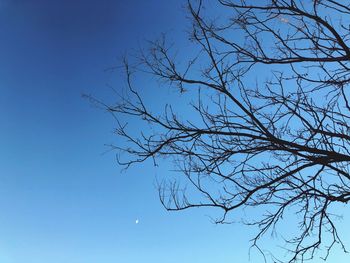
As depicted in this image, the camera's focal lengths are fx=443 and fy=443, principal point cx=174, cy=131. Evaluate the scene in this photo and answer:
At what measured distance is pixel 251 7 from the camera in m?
4.75

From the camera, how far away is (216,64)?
4902 mm

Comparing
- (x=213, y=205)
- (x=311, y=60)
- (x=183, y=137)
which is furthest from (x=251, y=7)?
(x=213, y=205)

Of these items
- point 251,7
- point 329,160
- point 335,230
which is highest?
point 251,7

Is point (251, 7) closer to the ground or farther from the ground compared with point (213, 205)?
farther from the ground

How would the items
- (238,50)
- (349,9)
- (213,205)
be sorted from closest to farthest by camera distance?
(349,9), (213,205), (238,50)

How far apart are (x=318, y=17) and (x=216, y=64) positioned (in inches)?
45.5

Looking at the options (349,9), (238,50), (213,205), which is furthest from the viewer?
(238,50)

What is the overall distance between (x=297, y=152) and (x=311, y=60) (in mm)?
958

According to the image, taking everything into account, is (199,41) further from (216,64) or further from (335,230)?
(335,230)

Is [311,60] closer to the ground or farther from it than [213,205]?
farther from it

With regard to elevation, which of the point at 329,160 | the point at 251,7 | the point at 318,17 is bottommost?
the point at 329,160

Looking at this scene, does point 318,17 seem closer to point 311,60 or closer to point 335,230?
point 311,60

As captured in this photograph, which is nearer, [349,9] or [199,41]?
[349,9]

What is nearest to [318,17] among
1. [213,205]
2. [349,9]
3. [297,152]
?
[349,9]
